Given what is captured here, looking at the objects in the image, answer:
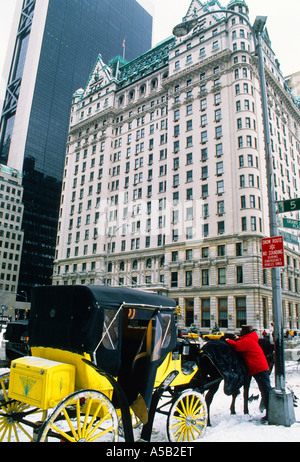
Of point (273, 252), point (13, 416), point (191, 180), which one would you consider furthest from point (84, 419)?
point (191, 180)

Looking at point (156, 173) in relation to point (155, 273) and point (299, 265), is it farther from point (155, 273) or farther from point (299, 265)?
point (299, 265)

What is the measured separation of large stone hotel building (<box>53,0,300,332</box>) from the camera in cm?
4753

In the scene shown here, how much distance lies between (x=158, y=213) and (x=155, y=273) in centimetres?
1061

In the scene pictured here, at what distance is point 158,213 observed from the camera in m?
57.4

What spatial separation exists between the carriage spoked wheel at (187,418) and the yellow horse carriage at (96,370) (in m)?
0.02

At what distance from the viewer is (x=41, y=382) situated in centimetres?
429

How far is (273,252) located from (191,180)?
1867 inches

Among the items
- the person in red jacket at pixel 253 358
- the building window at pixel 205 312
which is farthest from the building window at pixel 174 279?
the person in red jacket at pixel 253 358

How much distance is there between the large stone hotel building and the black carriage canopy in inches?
1618

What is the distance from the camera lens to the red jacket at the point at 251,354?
24.0 feet

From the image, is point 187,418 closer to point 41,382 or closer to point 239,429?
point 239,429

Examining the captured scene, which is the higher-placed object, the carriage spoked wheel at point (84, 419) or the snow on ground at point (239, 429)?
the carriage spoked wheel at point (84, 419)

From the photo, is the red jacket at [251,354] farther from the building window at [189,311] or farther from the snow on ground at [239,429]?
the building window at [189,311]

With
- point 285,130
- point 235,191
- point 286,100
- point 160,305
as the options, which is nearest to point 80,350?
point 160,305
